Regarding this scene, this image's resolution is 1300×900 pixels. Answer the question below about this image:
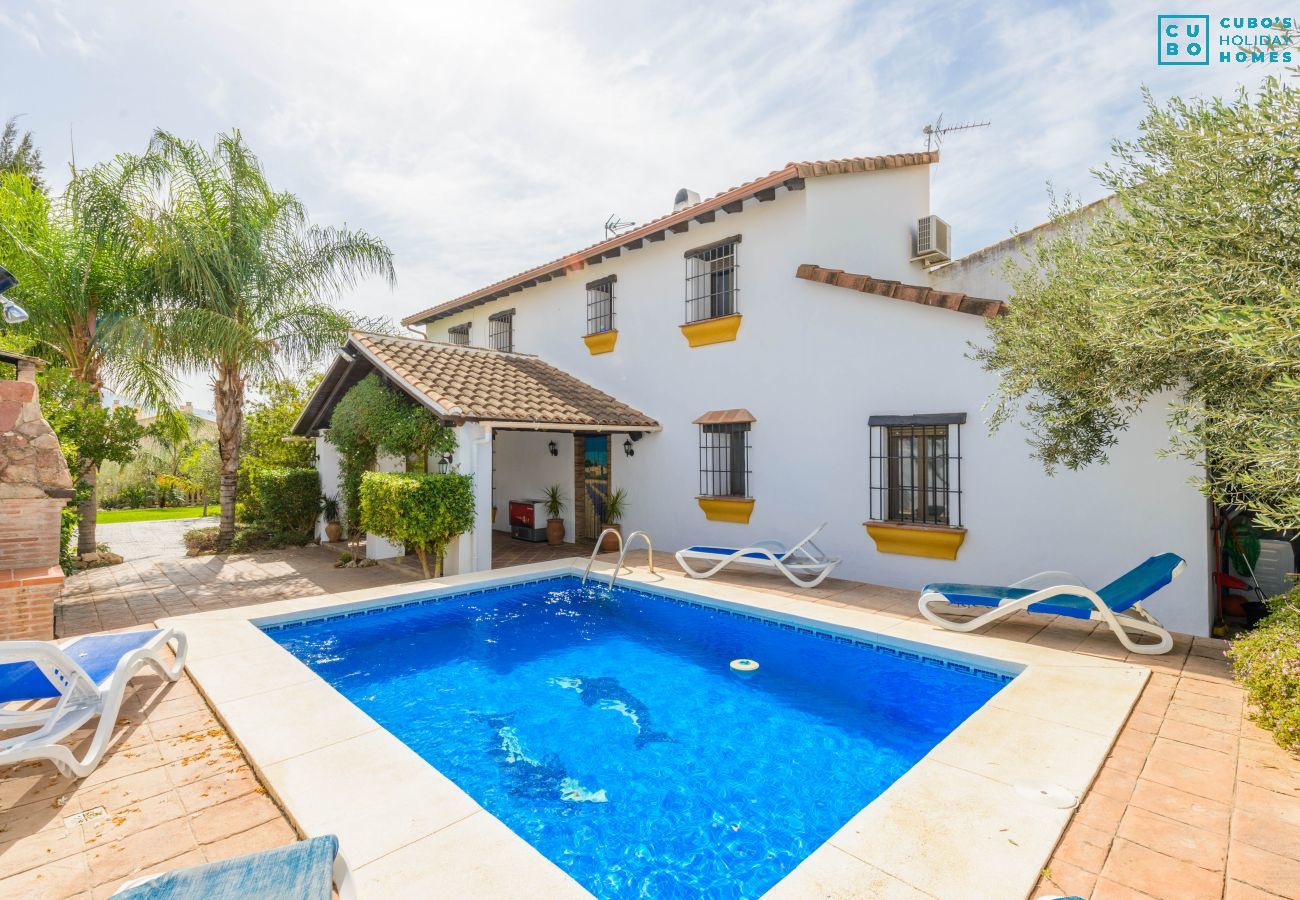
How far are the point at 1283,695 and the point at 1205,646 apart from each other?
3.18m

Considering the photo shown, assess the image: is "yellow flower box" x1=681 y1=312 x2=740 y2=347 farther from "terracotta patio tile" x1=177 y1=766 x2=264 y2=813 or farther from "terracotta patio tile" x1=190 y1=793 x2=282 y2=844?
→ "terracotta patio tile" x1=190 y1=793 x2=282 y2=844

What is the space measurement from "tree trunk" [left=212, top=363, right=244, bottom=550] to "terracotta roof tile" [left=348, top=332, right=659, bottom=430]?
146 inches

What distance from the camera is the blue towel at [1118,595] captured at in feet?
23.2

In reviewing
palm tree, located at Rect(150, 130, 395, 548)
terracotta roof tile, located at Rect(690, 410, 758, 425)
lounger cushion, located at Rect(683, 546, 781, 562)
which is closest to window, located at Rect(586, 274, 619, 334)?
terracotta roof tile, located at Rect(690, 410, 758, 425)

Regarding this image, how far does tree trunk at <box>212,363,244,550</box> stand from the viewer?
A: 564 inches

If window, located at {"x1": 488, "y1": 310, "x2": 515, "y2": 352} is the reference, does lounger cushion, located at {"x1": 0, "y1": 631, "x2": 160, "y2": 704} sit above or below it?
below

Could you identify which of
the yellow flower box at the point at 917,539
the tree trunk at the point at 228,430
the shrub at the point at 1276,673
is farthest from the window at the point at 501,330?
the shrub at the point at 1276,673

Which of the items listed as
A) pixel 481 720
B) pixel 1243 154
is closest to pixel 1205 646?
pixel 1243 154

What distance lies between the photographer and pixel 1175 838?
3623 millimetres

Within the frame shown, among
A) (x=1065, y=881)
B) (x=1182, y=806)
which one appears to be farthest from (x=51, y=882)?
(x=1182, y=806)

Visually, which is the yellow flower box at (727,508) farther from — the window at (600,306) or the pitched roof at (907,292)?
the window at (600,306)

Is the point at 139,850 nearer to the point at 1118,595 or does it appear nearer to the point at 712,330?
the point at 1118,595

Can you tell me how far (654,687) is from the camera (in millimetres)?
7086

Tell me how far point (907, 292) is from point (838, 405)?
240 cm
